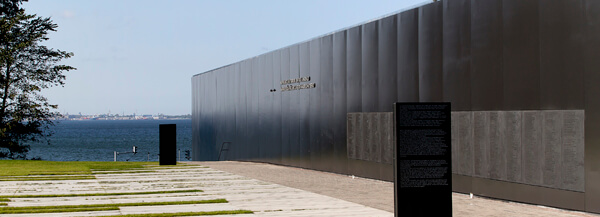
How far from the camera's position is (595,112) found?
480 inches

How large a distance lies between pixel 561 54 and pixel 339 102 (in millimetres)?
9984

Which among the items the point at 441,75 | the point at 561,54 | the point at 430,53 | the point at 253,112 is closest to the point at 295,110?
the point at 253,112

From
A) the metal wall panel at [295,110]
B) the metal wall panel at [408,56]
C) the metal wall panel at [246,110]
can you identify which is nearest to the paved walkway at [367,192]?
the metal wall panel at [295,110]

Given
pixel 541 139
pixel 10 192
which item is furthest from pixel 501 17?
pixel 10 192

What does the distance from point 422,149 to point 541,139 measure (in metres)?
4.68

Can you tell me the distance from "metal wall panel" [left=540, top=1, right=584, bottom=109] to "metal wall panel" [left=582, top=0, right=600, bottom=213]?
14cm

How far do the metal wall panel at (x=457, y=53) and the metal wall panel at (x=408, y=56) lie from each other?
50.8 inches

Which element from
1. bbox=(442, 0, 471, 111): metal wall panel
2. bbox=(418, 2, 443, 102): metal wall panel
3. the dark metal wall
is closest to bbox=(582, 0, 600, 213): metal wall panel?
the dark metal wall

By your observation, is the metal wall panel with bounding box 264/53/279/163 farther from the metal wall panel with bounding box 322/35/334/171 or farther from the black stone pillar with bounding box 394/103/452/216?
the black stone pillar with bounding box 394/103/452/216

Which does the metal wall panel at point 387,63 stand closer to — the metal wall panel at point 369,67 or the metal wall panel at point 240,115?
the metal wall panel at point 369,67

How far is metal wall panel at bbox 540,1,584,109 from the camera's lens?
41.3 ft

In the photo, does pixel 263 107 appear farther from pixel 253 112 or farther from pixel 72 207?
pixel 72 207

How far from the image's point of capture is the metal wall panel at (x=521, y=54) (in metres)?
13.5

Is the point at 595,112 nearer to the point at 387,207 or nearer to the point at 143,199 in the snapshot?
the point at 387,207
